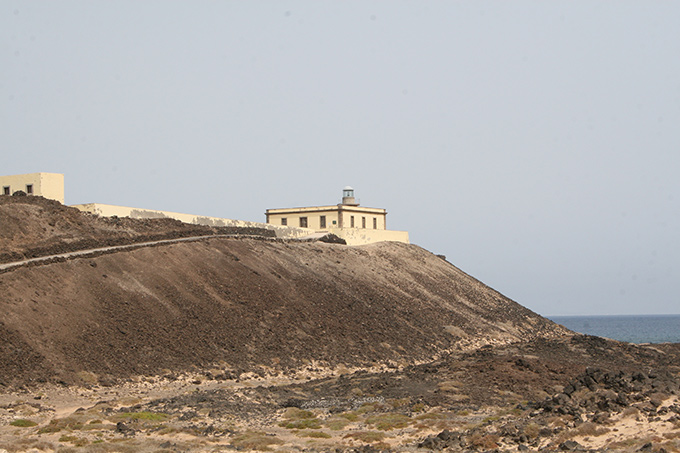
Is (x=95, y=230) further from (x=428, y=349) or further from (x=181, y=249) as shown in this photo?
(x=428, y=349)

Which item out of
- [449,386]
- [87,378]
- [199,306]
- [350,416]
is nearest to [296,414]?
[350,416]

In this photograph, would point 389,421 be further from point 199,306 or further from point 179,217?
point 179,217

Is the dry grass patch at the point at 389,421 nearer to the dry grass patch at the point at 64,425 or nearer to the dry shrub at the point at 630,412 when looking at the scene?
the dry shrub at the point at 630,412

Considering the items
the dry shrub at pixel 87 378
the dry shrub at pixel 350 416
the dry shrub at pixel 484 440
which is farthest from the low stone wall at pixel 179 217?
the dry shrub at pixel 484 440

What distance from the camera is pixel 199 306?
4316 centimetres

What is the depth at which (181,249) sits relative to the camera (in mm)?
49344

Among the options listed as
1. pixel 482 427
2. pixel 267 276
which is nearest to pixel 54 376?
pixel 482 427

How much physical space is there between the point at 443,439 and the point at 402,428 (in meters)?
3.43

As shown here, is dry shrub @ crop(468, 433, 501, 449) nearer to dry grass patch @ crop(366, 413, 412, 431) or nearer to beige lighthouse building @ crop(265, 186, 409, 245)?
dry grass patch @ crop(366, 413, 412, 431)

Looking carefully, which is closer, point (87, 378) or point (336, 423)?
point (336, 423)

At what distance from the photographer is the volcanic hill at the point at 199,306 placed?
3516 cm

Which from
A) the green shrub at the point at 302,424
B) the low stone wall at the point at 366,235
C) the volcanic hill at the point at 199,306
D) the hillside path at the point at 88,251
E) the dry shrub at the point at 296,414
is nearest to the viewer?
the green shrub at the point at 302,424

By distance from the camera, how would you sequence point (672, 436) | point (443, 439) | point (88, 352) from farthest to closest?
point (88, 352)
point (443, 439)
point (672, 436)

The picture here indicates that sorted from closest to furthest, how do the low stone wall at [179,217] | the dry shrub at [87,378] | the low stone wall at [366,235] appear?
the dry shrub at [87,378]
the low stone wall at [179,217]
the low stone wall at [366,235]
